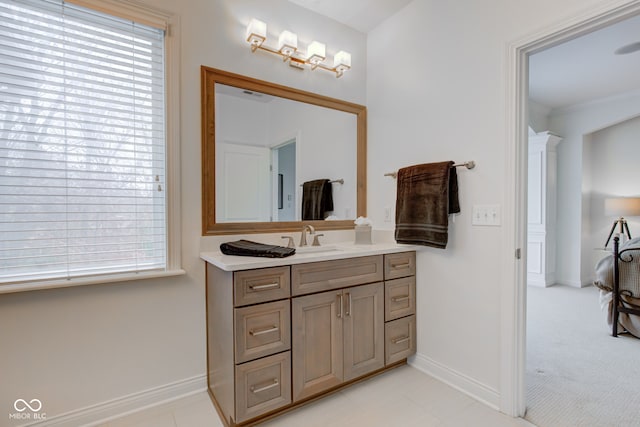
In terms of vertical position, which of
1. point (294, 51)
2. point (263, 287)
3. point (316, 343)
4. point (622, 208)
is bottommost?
point (316, 343)

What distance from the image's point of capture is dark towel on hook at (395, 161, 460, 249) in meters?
1.98

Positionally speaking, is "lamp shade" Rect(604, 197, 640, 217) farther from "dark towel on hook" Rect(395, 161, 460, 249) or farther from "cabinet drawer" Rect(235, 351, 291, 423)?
"cabinet drawer" Rect(235, 351, 291, 423)

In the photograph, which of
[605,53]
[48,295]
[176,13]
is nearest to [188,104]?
[176,13]

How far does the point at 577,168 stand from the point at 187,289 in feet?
17.7

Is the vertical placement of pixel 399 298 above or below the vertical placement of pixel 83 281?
below

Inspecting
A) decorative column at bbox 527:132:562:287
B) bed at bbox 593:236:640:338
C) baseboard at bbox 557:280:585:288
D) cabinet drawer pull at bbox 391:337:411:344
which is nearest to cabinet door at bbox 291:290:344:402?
cabinet drawer pull at bbox 391:337:411:344

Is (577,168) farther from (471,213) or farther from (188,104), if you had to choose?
(188,104)

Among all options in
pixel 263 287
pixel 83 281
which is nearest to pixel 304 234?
pixel 263 287

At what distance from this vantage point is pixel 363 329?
1.95 meters

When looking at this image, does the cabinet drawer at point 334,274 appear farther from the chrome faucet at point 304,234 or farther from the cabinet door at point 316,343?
the chrome faucet at point 304,234

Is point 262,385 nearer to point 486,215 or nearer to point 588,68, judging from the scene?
point 486,215

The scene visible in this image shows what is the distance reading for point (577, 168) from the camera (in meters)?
4.48

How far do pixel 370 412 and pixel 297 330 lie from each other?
0.64 meters

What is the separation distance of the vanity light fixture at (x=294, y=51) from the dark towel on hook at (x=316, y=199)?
888 mm
